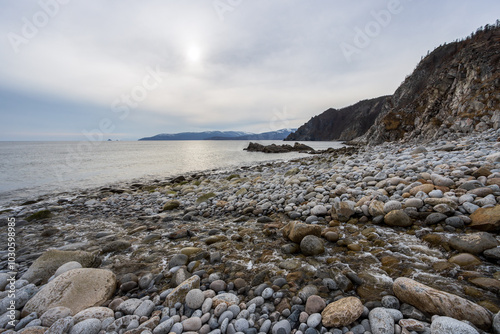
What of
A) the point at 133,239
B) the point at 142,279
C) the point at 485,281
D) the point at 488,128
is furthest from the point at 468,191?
the point at 488,128

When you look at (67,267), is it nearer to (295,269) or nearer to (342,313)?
(295,269)

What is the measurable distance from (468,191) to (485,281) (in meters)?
2.68

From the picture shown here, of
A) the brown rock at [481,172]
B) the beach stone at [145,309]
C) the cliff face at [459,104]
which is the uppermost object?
the cliff face at [459,104]

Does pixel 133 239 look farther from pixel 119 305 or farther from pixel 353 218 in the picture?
pixel 353 218

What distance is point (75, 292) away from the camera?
2.73 metres

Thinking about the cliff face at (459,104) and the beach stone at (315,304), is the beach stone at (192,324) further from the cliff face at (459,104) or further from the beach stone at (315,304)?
the cliff face at (459,104)

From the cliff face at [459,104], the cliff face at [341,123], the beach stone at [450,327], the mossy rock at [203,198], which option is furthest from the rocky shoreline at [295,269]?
the cliff face at [341,123]

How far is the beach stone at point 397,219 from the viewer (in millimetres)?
3783

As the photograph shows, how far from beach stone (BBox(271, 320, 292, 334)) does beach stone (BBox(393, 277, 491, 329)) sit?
1286 mm

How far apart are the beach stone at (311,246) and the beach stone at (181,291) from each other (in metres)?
1.81

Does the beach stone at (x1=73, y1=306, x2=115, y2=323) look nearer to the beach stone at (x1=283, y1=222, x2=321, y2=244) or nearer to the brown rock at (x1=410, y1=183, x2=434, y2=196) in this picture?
the beach stone at (x1=283, y1=222, x2=321, y2=244)

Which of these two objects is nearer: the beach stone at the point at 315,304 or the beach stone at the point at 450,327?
the beach stone at the point at 450,327

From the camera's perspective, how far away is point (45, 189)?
39.6 feet

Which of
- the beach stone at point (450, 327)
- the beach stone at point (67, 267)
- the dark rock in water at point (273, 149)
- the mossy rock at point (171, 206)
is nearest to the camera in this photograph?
the beach stone at point (450, 327)
